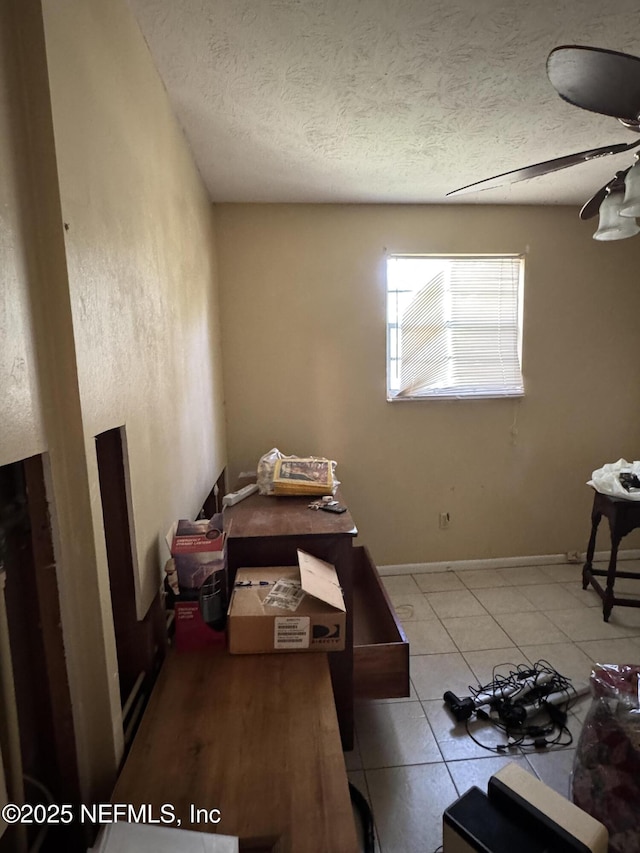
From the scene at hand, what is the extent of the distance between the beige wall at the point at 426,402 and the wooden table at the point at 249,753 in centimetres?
177

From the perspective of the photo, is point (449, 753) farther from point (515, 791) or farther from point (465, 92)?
point (465, 92)

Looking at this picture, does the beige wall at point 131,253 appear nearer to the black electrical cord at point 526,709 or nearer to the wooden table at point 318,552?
the wooden table at point 318,552

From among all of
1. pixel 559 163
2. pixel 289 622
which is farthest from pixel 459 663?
pixel 559 163

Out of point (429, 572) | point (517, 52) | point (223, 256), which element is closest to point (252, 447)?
point (223, 256)

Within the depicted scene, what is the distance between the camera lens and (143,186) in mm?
1215

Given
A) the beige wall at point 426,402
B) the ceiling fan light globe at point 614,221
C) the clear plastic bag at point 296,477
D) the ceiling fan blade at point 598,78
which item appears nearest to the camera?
the ceiling fan blade at point 598,78

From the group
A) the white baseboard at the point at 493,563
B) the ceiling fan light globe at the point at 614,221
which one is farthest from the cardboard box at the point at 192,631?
the ceiling fan light globe at the point at 614,221

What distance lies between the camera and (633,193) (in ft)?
4.41

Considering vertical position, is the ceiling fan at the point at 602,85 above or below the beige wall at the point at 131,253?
above

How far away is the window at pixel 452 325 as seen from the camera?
2812mm

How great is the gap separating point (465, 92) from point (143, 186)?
120 centimetres

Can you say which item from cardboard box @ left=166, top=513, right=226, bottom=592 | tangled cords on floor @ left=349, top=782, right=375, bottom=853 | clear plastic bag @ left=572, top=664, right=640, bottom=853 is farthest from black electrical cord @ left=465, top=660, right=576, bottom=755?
cardboard box @ left=166, top=513, right=226, bottom=592

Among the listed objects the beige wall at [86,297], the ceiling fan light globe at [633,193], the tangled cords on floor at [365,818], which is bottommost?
the tangled cords on floor at [365,818]

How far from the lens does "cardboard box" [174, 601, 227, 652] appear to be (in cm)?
125
